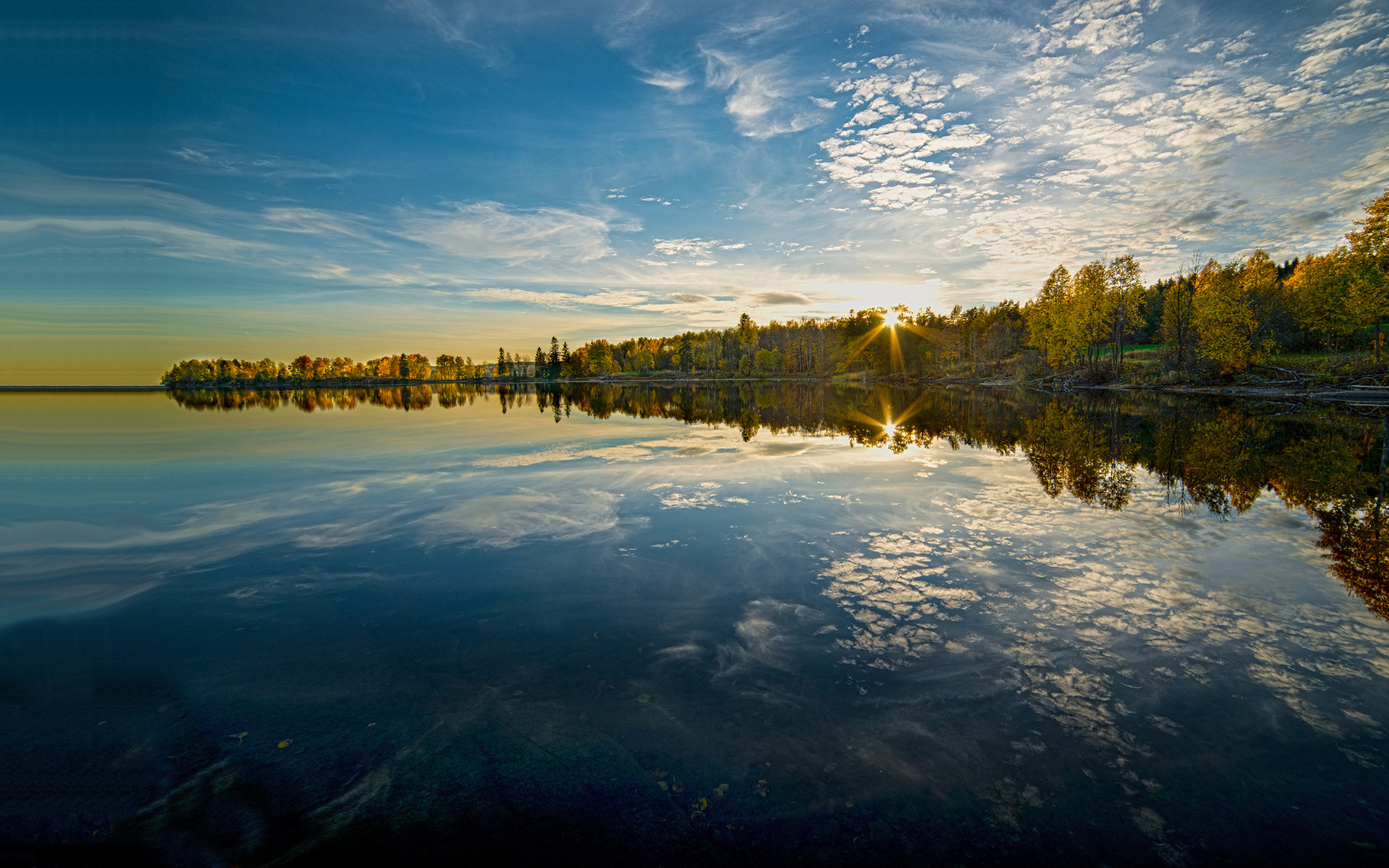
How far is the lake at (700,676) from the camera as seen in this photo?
153 inches

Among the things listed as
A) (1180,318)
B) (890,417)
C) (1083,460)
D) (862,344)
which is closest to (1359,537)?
(1083,460)

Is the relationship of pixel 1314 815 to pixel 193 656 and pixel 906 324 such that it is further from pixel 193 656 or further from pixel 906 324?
pixel 906 324

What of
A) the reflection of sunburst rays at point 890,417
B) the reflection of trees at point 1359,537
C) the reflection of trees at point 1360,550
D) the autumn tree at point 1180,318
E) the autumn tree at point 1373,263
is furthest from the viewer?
the autumn tree at point 1180,318

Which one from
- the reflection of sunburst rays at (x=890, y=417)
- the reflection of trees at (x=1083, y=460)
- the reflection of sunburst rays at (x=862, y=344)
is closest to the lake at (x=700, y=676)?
the reflection of trees at (x=1083, y=460)

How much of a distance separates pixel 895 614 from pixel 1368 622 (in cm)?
578

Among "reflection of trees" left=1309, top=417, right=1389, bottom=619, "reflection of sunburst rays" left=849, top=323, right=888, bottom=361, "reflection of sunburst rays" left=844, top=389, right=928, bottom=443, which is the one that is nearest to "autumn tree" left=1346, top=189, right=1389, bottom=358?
"reflection of sunburst rays" left=844, top=389, right=928, bottom=443

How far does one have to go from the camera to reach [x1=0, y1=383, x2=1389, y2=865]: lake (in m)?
3.88

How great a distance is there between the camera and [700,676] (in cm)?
571

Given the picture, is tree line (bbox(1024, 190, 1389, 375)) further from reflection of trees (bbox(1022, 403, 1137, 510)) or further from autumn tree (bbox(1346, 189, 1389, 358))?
reflection of trees (bbox(1022, 403, 1137, 510))

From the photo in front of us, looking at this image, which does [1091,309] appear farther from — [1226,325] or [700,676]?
[700,676]

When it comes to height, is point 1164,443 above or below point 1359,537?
above

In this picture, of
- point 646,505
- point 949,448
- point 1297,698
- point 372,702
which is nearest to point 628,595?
point 372,702

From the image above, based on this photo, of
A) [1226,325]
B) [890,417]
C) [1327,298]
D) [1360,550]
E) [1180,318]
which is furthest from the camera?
[1180,318]

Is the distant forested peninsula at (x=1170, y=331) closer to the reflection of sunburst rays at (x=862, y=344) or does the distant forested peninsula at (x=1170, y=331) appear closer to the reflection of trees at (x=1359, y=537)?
the reflection of sunburst rays at (x=862, y=344)
